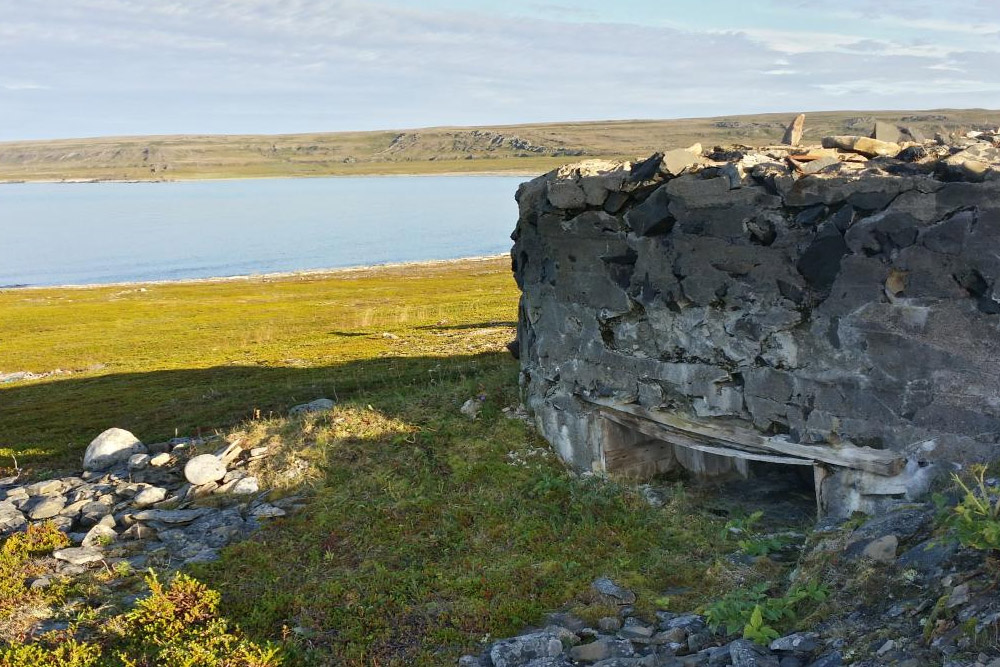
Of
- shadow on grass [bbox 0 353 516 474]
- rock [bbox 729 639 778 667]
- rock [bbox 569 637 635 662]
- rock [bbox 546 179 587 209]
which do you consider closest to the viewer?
rock [bbox 729 639 778 667]

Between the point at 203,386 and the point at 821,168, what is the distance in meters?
19.6

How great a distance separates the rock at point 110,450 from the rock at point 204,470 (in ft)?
9.44

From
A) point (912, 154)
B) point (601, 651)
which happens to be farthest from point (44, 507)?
point (912, 154)

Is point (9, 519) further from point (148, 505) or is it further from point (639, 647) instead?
point (639, 647)

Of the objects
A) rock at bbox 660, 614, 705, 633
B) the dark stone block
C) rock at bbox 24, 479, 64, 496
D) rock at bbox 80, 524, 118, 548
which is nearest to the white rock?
rock at bbox 80, 524, 118, 548

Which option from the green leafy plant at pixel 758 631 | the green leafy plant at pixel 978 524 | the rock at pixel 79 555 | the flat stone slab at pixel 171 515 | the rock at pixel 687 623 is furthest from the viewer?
the flat stone slab at pixel 171 515

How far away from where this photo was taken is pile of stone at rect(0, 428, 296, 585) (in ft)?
34.8

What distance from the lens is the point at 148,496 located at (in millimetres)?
12367

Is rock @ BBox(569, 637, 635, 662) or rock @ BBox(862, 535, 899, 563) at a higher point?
rock @ BBox(862, 535, 899, 563)

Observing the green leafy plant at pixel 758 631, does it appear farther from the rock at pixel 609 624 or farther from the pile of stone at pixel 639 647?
the rock at pixel 609 624

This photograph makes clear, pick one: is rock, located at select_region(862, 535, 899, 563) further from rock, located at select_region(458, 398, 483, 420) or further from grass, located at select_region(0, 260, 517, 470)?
grass, located at select_region(0, 260, 517, 470)

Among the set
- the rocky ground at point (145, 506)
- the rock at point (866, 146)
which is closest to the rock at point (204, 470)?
the rocky ground at point (145, 506)

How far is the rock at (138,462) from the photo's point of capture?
14.1 metres

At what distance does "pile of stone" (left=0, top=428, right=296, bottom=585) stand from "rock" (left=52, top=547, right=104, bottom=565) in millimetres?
11
